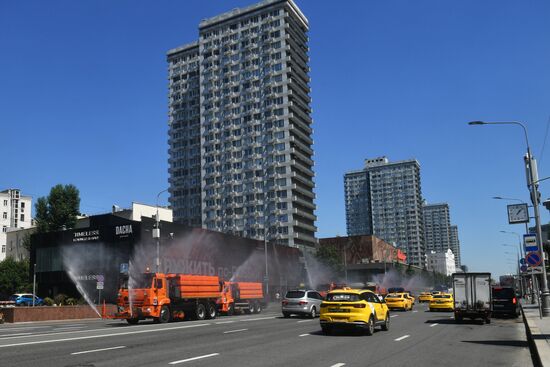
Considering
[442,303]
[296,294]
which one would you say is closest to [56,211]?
[296,294]

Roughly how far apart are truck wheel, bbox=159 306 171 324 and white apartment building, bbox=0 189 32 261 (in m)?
124

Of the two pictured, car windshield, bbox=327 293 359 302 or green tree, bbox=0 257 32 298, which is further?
green tree, bbox=0 257 32 298

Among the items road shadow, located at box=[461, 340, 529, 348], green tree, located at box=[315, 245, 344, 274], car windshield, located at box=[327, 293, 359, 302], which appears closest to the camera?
road shadow, located at box=[461, 340, 529, 348]

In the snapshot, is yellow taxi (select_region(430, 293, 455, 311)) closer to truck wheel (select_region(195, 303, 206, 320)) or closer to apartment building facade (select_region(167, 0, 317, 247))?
truck wheel (select_region(195, 303, 206, 320))

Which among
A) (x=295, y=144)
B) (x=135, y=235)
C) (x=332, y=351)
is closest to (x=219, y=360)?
(x=332, y=351)

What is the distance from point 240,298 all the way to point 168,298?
1146 cm

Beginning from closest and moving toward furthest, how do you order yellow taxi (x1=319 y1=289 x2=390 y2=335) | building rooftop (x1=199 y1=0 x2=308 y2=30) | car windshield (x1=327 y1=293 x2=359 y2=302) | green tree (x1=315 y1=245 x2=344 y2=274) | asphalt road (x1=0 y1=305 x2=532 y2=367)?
asphalt road (x1=0 y1=305 x2=532 y2=367), yellow taxi (x1=319 y1=289 x2=390 y2=335), car windshield (x1=327 y1=293 x2=359 y2=302), green tree (x1=315 y1=245 x2=344 y2=274), building rooftop (x1=199 y1=0 x2=308 y2=30)

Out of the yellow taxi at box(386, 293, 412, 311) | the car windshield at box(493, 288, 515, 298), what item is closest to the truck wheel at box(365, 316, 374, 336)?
the car windshield at box(493, 288, 515, 298)

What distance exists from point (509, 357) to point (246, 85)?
13345 centimetres

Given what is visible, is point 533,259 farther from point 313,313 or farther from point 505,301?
point 313,313

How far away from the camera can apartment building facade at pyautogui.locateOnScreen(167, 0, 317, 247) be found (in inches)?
5251

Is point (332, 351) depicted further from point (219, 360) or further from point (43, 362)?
point (43, 362)

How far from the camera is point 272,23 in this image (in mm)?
140250

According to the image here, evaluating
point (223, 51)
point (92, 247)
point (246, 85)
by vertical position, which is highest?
point (223, 51)
